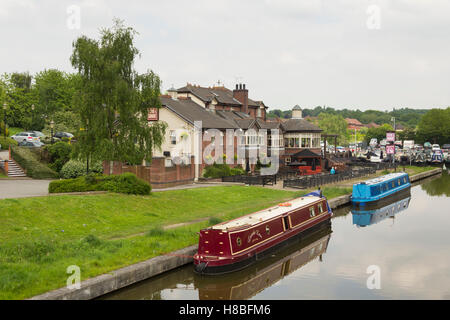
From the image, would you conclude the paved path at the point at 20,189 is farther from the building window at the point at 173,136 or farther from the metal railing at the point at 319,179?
the metal railing at the point at 319,179

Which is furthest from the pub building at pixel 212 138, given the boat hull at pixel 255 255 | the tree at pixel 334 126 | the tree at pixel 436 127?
the tree at pixel 436 127

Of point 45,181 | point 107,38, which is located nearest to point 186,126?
point 45,181

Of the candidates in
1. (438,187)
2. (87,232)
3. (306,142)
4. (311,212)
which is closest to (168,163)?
(311,212)

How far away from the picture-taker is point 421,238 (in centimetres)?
2398

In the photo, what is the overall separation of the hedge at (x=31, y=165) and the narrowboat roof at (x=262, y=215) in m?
21.0

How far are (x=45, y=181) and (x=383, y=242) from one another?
24608mm

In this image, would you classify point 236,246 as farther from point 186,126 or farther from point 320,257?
point 186,126

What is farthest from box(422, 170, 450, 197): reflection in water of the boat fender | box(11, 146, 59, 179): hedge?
box(11, 146, 59, 179): hedge

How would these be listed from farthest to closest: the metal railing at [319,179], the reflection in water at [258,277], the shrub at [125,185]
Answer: the metal railing at [319,179] → the shrub at [125,185] → the reflection in water at [258,277]

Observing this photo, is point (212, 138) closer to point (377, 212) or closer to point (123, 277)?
point (377, 212)

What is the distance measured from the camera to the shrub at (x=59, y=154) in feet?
127

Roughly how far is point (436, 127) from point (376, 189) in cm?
8687

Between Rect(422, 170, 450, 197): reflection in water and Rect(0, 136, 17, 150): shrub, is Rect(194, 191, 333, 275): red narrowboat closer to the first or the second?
Rect(422, 170, 450, 197): reflection in water

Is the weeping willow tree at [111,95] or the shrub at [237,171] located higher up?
the weeping willow tree at [111,95]
